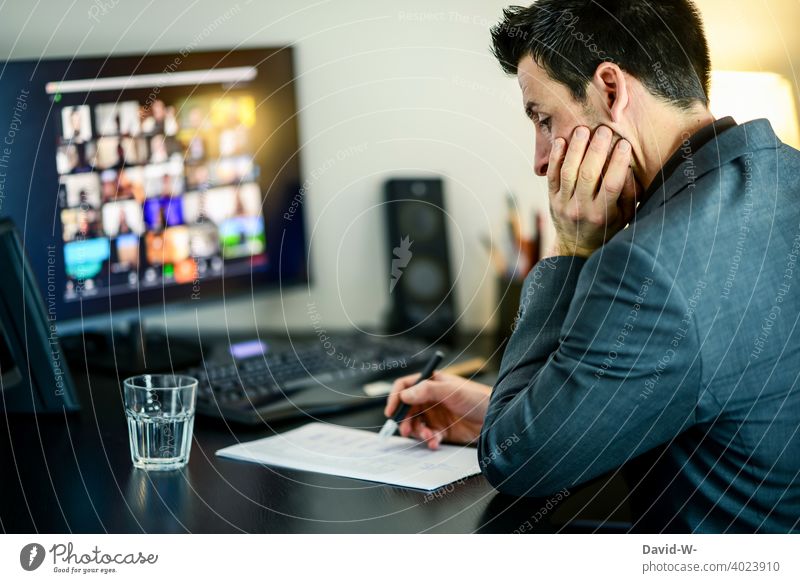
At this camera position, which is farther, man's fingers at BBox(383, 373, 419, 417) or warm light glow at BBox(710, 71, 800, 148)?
warm light glow at BBox(710, 71, 800, 148)

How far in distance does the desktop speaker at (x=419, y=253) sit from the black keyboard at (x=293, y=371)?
175mm

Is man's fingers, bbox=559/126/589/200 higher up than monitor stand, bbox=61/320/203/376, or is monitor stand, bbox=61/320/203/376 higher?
man's fingers, bbox=559/126/589/200

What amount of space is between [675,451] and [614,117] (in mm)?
296

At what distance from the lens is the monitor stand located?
1257 millimetres

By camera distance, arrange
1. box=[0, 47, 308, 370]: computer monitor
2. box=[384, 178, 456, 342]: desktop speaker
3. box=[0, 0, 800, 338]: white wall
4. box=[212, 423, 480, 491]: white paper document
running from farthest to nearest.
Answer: box=[384, 178, 456, 342]: desktop speaker → box=[0, 0, 800, 338]: white wall → box=[0, 47, 308, 370]: computer monitor → box=[212, 423, 480, 491]: white paper document

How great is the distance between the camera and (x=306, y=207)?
1.52m

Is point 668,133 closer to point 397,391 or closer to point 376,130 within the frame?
point 397,391

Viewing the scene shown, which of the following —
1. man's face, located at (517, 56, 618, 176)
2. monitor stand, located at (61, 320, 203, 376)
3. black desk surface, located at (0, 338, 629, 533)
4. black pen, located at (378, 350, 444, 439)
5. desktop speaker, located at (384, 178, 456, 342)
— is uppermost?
man's face, located at (517, 56, 618, 176)

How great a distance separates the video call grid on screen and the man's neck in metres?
0.68

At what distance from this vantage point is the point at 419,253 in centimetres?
156

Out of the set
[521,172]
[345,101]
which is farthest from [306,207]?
[521,172]

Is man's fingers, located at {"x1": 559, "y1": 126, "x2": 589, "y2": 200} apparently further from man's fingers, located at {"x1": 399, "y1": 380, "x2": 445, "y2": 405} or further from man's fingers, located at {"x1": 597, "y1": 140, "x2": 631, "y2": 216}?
man's fingers, located at {"x1": 399, "y1": 380, "x2": 445, "y2": 405}

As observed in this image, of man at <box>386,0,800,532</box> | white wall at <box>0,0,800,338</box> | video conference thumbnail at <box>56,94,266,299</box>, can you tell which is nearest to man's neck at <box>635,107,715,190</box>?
man at <box>386,0,800,532</box>
